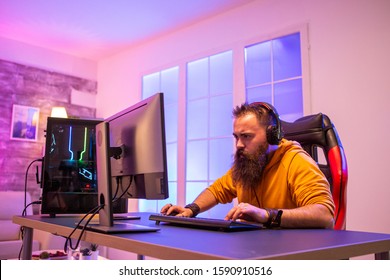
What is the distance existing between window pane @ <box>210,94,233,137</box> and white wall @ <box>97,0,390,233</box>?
228 millimetres

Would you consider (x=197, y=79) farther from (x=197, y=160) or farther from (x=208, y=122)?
(x=197, y=160)

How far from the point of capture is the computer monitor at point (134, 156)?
1197 millimetres

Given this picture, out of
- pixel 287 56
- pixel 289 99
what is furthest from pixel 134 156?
pixel 287 56

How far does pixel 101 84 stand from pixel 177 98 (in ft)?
4.93

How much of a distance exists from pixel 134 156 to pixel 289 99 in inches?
90.0

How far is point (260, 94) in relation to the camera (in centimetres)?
347

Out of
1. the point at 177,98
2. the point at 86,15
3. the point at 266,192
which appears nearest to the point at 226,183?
the point at 266,192

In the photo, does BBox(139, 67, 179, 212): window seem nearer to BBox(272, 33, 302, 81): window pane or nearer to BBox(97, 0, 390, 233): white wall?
BBox(97, 0, 390, 233): white wall

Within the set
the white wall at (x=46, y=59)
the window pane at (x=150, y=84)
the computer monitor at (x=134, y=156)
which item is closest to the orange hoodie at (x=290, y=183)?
the computer monitor at (x=134, y=156)

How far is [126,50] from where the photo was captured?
4934 mm

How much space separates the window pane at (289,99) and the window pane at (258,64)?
18cm

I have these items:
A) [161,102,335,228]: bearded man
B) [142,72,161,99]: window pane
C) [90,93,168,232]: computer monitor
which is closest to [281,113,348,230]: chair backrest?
[161,102,335,228]: bearded man

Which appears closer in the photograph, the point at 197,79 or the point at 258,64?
the point at 258,64

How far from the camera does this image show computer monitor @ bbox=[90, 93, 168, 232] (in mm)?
1197
